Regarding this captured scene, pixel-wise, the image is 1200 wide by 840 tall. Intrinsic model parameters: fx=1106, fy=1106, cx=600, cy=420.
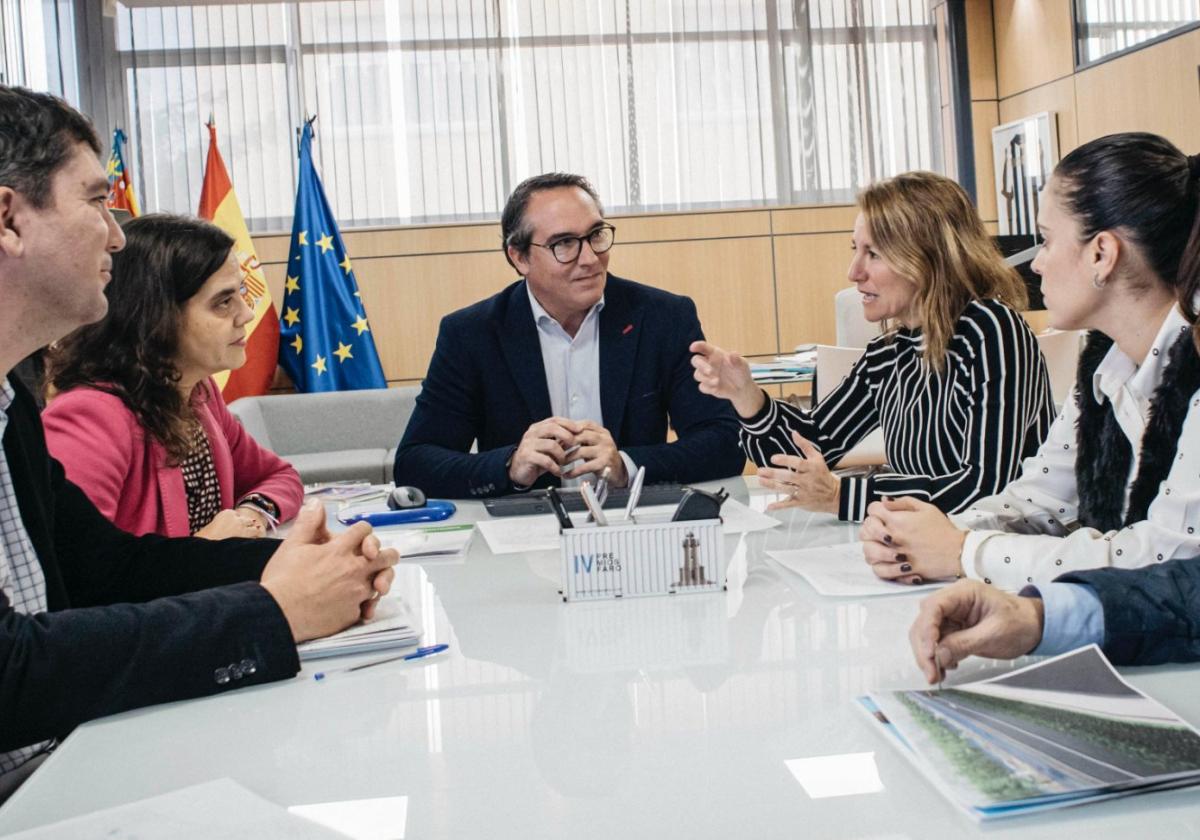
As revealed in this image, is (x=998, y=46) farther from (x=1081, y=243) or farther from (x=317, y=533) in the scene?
(x=317, y=533)

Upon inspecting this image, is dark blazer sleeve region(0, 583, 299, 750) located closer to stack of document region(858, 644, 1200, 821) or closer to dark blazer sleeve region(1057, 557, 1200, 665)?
stack of document region(858, 644, 1200, 821)

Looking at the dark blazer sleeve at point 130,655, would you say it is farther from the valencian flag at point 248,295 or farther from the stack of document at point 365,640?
the valencian flag at point 248,295

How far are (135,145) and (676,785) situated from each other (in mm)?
7608

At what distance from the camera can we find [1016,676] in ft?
3.05

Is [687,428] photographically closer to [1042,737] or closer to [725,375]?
[725,375]

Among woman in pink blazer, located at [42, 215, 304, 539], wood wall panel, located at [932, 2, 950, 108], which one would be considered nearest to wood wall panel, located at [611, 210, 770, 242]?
wood wall panel, located at [932, 2, 950, 108]

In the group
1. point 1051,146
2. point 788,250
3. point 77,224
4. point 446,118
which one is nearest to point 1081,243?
point 77,224

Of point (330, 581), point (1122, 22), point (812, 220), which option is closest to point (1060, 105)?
point (1122, 22)

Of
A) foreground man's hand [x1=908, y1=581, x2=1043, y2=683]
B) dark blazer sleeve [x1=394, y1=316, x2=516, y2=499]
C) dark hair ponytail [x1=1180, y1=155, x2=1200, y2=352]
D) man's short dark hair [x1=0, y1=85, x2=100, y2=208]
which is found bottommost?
foreground man's hand [x1=908, y1=581, x2=1043, y2=683]

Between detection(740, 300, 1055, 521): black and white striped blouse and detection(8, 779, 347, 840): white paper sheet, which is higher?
detection(740, 300, 1055, 521): black and white striped blouse

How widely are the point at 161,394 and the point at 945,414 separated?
1.50m

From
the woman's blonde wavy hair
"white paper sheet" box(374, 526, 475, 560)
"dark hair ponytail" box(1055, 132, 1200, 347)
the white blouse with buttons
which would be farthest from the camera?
the woman's blonde wavy hair

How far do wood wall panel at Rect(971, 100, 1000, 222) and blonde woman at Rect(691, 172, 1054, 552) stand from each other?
565 centimetres

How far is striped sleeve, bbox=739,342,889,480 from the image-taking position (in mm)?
2422
